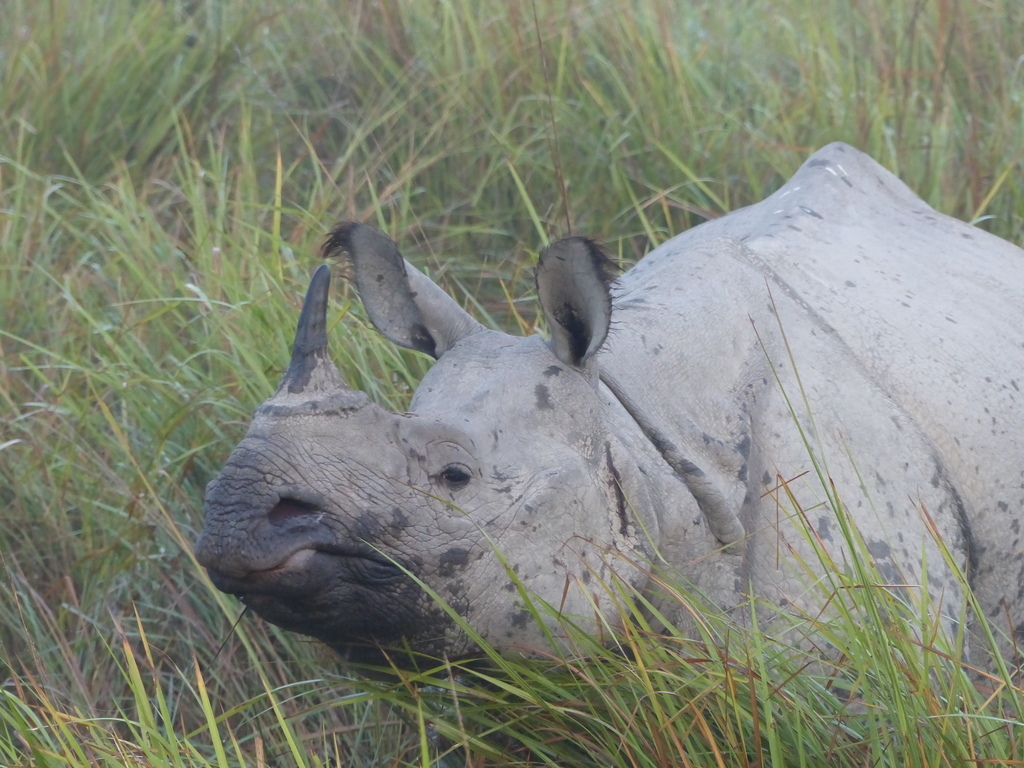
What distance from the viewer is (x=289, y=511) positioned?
2377 millimetres

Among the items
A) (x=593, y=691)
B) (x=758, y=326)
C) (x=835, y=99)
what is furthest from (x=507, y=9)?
(x=593, y=691)

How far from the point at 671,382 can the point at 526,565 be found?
2.14ft

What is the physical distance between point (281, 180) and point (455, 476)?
2.40 metres

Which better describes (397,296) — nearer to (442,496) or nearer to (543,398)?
(543,398)

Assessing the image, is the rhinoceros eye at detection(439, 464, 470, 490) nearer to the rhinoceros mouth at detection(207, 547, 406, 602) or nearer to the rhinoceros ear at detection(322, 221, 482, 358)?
the rhinoceros mouth at detection(207, 547, 406, 602)

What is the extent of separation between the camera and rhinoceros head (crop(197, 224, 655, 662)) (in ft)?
7.73

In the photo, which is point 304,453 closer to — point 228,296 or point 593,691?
point 593,691

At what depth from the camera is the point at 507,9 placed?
18.8 ft

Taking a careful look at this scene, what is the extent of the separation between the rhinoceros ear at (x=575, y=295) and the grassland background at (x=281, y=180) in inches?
39.1

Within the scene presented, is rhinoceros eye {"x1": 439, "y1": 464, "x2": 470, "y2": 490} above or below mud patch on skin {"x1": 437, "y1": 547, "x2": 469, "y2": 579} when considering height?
above

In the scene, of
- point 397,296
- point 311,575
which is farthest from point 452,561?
point 397,296

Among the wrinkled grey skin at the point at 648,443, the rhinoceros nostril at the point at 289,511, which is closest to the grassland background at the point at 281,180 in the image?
the wrinkled grey skin at the point at 648,443

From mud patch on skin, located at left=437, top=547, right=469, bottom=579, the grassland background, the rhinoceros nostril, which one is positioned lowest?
the grassland background

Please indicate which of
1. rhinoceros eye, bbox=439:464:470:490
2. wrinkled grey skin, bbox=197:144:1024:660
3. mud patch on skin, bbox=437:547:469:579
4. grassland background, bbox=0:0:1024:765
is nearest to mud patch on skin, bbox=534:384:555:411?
wrinkled grey skin, bbox=197:144:1024:660
